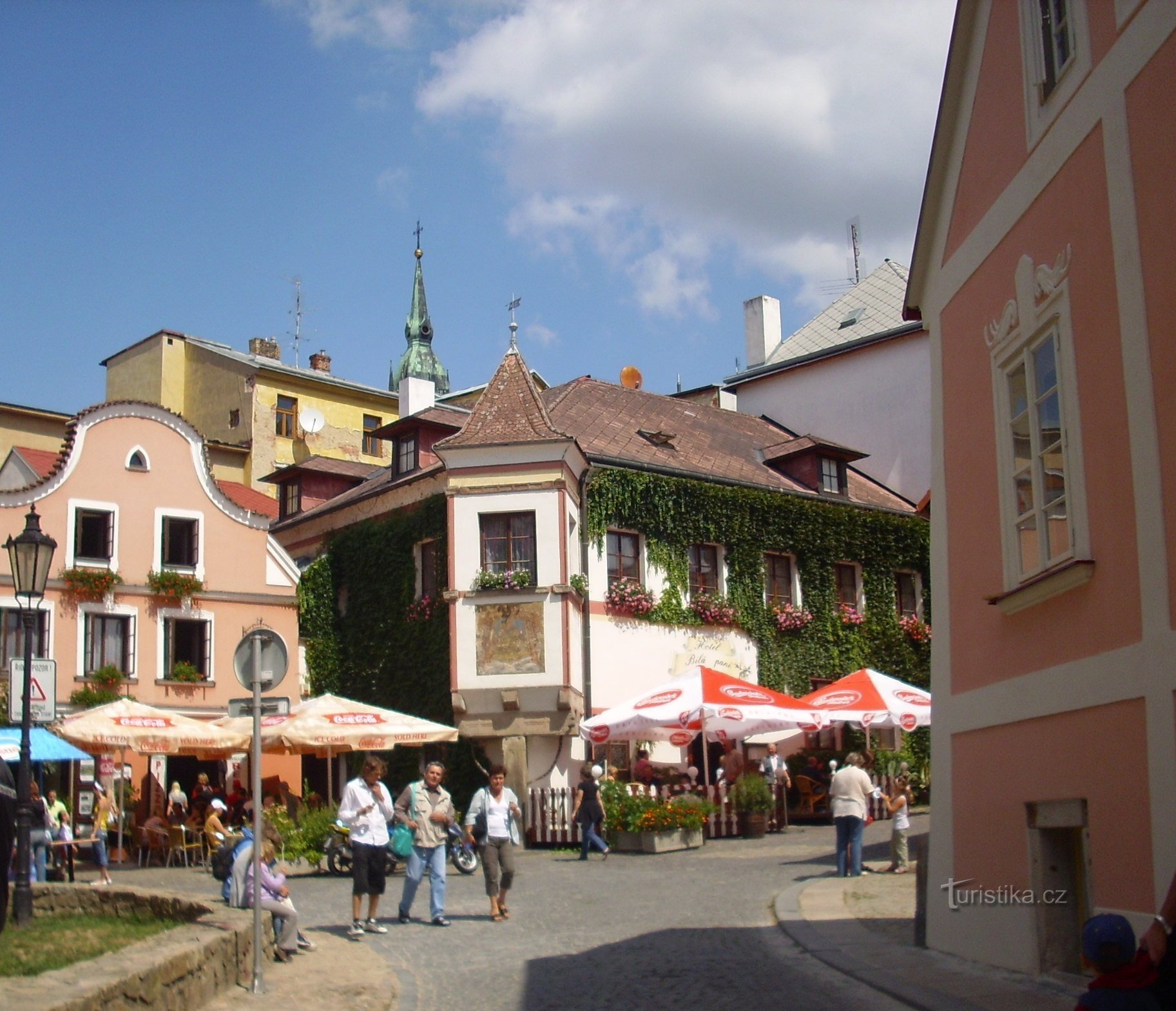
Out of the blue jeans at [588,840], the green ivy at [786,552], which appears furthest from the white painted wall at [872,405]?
the blue jeans at [588,840]

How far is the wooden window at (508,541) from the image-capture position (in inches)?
1149

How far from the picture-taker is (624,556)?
3109cm

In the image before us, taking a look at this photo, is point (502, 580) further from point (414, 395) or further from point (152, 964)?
point (152, 964)

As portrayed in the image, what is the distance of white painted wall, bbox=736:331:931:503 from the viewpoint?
1517 inches

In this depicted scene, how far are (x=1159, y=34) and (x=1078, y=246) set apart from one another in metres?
1.58

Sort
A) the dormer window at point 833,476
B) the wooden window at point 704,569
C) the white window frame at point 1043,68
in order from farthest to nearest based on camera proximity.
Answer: the dormer window at point 833,476 → the wooden window at point 704,569 → the white window frame at point 1043,68

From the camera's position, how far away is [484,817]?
15992 mm

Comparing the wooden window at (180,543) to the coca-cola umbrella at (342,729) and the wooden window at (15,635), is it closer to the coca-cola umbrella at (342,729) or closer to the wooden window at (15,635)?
the wooden window at (15,635)

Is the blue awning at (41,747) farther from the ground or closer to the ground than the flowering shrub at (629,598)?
closer to the ground

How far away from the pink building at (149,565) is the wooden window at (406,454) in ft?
11.2

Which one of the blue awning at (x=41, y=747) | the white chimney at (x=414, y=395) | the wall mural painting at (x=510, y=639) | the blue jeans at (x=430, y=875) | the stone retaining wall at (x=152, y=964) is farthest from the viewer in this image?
the white chimney at (x=414, y=395)

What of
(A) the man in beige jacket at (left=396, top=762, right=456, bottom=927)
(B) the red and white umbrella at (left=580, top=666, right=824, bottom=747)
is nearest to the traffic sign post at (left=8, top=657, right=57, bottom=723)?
(A) the man in beige jacket at (left=396, top=762, right=456, bottom=927)

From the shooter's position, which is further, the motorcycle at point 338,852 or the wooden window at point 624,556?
the wooden window at point 624,556

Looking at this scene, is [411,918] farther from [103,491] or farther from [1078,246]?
[103,491]
